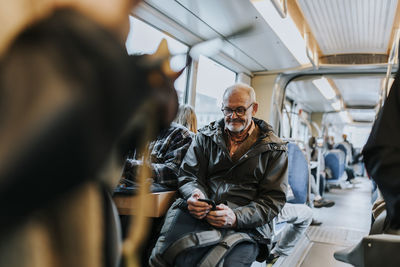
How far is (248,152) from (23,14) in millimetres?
1647

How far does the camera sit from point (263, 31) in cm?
350

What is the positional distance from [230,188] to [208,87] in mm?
2400

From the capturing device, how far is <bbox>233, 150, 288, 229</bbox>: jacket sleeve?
1716mm

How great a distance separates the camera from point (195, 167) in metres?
2.05

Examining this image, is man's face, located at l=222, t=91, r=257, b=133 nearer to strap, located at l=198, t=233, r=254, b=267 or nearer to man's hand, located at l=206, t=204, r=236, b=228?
man's hand, located at l=206, t=204, r=236, b=228

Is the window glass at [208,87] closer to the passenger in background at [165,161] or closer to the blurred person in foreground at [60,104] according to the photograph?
the passenger in background at [165,161]

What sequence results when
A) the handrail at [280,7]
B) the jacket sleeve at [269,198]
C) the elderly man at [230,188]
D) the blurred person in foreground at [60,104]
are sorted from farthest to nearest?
the handrail at [280,7]
the jacket sleeve at [269,198]
the elderly man at [230,188]
the blurred person in foreground at [60,104]

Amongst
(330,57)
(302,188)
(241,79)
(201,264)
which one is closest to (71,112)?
(201,264)

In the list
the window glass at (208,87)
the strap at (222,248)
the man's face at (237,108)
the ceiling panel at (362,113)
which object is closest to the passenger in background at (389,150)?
the strap at (222,248)

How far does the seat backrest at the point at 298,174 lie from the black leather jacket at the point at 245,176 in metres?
1.02

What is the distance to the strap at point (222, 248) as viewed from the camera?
1445mm

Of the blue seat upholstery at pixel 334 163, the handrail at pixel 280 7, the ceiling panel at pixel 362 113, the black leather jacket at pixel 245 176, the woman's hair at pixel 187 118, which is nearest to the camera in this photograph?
the black leather jacket at pixel 245 176

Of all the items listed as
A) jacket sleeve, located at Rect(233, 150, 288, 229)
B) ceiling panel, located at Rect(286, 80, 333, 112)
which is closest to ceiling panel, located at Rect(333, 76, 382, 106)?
ceiling panel, located at Rect(286, 80, 333, 112)

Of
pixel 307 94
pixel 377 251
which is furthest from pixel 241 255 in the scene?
pixel 307 94
